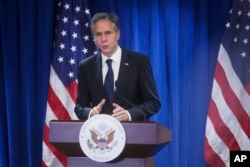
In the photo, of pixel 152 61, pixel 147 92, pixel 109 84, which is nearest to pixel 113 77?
pixel 109 84

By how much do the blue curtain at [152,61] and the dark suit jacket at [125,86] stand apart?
1640 mm

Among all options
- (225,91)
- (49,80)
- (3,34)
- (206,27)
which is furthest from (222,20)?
(3,34)

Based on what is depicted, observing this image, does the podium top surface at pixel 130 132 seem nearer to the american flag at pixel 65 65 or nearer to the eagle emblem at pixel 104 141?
the eagle emblem at pixel 104 141

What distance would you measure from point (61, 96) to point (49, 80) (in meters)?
0.19

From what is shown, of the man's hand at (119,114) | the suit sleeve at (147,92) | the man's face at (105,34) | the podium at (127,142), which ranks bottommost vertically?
the podium at (127,142)

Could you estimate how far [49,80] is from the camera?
369 centimetres

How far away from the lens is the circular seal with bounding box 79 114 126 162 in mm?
1449

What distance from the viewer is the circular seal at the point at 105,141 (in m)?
1.45

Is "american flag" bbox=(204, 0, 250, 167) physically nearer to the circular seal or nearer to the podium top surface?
the podium top surface

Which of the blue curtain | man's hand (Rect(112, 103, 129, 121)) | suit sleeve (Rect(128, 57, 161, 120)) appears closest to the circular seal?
man's hand (Rect(112, 103, 129, 121))

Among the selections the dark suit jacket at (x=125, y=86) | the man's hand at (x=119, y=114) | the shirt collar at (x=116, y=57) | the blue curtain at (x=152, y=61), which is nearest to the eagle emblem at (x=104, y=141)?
the man's hand at (x=119, y=114)

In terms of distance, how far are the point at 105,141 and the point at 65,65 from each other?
2285 mm

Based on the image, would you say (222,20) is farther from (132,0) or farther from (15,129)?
(15,129)

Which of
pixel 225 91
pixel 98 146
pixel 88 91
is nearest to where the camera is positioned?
pixel 98 146
